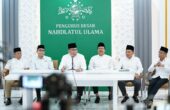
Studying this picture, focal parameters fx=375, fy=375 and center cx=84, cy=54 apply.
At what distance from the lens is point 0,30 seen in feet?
29.6

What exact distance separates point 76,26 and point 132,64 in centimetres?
193

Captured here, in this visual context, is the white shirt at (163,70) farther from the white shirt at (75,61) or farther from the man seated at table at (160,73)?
the white shirt at (75,61)

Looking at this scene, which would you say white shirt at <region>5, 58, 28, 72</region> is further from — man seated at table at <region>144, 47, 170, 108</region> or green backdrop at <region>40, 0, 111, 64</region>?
man seated at table at <region>144, 47, 170, 108</region>

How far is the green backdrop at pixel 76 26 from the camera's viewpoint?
9000mm

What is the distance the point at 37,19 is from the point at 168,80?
3529 millimetres

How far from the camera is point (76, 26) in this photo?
29.8 ft

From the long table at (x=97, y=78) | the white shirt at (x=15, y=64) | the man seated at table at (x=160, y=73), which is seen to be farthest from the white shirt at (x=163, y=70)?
the white shirt at (x=15, y=64)

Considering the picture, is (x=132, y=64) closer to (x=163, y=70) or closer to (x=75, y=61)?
(x=163, y=70)

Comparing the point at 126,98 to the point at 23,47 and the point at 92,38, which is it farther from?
the point at 23,47

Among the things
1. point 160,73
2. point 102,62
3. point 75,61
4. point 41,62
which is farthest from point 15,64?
point 160,73

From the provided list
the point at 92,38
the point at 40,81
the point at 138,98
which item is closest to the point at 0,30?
the point at 92,38

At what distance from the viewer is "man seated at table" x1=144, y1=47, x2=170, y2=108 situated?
7.29 metres

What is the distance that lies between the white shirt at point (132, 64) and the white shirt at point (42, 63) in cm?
147

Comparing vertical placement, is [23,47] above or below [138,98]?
above
